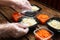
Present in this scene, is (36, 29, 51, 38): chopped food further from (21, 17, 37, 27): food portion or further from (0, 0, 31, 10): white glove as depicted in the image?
(0, 0, 31, 10): white glove

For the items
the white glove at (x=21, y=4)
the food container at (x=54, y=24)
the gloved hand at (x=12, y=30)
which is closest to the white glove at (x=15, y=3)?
the white glove at (x=21, y=4)

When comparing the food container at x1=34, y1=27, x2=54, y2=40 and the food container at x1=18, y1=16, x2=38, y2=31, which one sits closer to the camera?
the food container at x1=34, y1=27, x2=54, y2=40

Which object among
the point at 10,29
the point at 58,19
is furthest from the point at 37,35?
the point at 58,19

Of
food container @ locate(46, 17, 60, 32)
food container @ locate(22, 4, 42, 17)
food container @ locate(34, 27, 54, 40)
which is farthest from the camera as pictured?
food container @ locate(22, 4, 42, 17)

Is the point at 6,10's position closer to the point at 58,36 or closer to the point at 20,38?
the point at 20,38

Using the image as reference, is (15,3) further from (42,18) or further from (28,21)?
(42,18)

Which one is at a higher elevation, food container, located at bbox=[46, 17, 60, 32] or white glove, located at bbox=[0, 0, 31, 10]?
white glove, located at bbox=[0, 0, 31, 10]

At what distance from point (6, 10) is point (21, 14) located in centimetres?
24

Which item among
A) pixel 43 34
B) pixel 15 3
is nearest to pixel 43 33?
pixel 43 34

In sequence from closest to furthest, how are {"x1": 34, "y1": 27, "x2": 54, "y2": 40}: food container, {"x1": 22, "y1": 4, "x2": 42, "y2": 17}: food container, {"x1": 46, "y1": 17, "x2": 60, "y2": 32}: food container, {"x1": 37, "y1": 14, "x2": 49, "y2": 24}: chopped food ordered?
{"x1": 34, "y1": 27, "x2": 54, "y2": 40}: food container → {"x1": 46, "y1": 17, "x2": 60, "y2": 32}: food container → {"x1": 37, "y1": 14, "x2": 49, "y2": 24}: chopped food → {"x1": 22, "y1": 4, "x2": 42, "y2": 17}: food container

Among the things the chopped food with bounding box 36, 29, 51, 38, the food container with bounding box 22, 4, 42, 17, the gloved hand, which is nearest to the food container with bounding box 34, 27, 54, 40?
the chopped food with bounding box 36, 29, 51, 38

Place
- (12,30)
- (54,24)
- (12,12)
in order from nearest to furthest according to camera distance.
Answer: (12,30) < (54,24) < (12,12)

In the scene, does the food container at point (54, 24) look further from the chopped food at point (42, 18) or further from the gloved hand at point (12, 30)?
the gloved hand at point (12, 30)

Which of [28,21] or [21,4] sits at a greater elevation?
[21,4]
